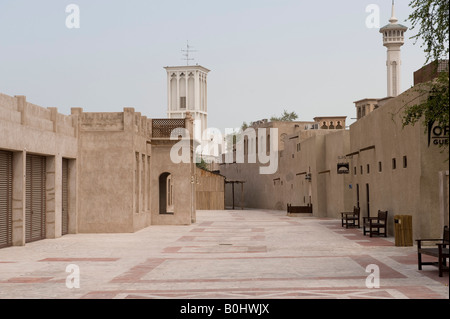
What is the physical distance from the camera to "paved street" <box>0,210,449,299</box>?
40.3ft

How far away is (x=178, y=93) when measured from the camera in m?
122

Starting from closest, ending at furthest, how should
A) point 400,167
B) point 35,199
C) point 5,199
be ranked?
point 5,199, point 400,167, point 35,199

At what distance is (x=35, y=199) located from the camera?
2523 centimetres

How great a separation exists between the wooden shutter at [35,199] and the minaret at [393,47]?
84.1m

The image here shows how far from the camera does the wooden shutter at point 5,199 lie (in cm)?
2200

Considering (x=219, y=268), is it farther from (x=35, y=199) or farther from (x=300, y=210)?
(x=300, y=210)

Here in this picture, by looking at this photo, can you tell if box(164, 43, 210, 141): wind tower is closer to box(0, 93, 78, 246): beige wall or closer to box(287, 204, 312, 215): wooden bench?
box(287, 204, 312, 215): wooden bench

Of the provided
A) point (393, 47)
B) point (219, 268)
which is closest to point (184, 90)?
point (393, 47)

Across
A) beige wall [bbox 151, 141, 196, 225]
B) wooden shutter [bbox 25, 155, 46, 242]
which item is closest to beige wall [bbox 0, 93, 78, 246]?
wooden shutter [bbox 25, 155, 46, 242]

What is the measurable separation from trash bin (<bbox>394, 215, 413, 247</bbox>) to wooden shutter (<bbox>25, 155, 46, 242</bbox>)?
44.0 feet

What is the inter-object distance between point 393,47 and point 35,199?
305 ft

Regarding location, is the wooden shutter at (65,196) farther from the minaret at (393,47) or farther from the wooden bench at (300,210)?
the minaret at (393,47)

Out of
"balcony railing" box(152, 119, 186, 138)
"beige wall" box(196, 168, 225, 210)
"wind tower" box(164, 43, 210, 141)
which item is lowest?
"beige wall" box(196, 168, 225, 210)
